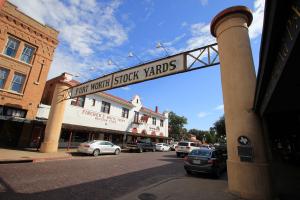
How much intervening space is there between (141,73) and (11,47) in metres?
15.6

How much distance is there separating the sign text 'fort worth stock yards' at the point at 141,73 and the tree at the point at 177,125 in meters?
60.5

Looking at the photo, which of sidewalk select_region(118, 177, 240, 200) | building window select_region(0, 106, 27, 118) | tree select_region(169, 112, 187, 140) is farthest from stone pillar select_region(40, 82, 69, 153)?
tree select_region(169, 112, 187, 140)

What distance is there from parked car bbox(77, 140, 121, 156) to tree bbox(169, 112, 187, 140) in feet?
172

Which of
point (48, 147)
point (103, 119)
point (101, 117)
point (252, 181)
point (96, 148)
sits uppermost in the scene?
point (101, 117)

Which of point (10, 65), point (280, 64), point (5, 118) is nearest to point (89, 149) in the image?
point (5, 118)

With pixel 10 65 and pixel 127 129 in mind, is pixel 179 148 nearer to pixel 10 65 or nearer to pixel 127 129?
pixel 127 129

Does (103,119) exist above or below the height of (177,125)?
below

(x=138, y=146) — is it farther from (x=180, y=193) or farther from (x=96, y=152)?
(x=180, y=193)

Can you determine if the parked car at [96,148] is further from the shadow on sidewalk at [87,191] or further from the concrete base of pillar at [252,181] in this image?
the concrete base of pillar at [252,181]

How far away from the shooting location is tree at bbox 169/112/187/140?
2815 inches

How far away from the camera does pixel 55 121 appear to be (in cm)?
1798

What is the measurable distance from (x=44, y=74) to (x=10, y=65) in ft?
10.4

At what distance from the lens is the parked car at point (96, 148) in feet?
59.6

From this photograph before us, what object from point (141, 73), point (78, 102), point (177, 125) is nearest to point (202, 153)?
point (141, 73)
